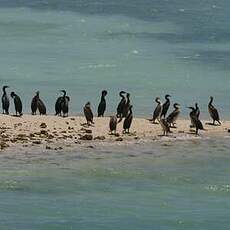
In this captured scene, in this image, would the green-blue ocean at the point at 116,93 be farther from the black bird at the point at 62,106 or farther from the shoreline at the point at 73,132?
the black bird at the point at 62,106

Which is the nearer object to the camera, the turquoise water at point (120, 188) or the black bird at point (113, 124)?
the turquoise water at point (120, 188)

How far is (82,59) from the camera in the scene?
56.3m

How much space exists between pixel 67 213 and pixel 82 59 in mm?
35130

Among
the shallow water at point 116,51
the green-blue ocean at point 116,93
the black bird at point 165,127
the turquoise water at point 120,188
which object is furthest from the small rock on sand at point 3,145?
the shallow water at point 116,51

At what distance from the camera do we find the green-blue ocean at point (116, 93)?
72.0 feet

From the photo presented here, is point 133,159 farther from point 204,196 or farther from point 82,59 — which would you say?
point 82,59

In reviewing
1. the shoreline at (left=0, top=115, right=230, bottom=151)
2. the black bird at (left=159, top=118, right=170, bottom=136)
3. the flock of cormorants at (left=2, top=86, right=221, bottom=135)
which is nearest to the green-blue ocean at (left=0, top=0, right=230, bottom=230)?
the shoreline at (left=0, top=115, right=230, bottom=151)

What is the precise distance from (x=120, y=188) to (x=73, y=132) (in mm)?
6376

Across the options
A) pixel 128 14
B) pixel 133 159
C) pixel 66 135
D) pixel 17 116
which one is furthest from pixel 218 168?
pixel 128 14

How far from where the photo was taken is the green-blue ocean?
72.0ft

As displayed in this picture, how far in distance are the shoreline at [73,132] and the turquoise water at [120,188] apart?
772 millimetres

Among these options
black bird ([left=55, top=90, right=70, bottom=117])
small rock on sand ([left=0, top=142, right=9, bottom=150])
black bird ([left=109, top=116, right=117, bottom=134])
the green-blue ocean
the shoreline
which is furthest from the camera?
black bird ([left=55, top=90, right=70, bottom=117])

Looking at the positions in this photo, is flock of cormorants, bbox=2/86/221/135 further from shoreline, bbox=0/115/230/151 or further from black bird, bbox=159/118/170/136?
shoreline, bbox=0/115/230/151

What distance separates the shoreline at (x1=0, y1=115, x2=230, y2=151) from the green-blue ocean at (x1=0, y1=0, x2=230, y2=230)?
2.24 feet
